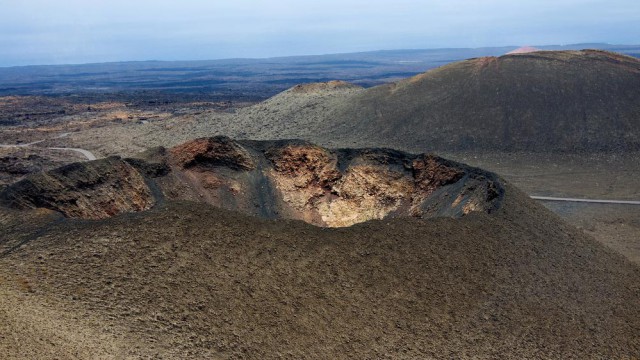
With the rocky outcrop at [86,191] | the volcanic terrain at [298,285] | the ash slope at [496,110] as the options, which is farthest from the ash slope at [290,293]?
the ash slope at [496,110]

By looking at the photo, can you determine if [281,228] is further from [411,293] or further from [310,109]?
[310,109]

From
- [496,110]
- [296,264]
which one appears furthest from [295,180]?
[496,110]

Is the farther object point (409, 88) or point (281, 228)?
point (409, 88)

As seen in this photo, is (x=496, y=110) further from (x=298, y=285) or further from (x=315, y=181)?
(x=298, y=285)

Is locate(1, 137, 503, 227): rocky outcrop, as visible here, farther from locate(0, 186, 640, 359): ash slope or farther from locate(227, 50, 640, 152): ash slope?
locate(227, 50, 640, 152): ash slope

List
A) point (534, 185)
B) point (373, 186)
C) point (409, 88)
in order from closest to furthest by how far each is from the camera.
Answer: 1. point (373, 186)
2. point (534, 185)
3. point (409, 88)

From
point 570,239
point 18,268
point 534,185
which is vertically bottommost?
point 534,185

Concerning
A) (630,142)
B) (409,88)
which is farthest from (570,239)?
(409,88)

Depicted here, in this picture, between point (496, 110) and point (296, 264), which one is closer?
point (296, 264)
